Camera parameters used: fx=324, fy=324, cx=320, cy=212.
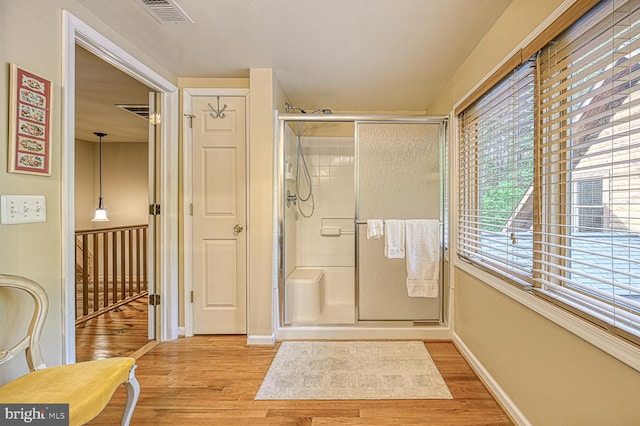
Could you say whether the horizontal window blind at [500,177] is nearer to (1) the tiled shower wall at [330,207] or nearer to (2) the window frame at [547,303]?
(2) the window frame at [547,303]

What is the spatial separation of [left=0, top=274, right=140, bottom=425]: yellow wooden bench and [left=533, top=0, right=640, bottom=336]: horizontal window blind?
6.00 ft

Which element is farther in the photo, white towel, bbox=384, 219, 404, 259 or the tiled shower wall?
the tiled shower wall

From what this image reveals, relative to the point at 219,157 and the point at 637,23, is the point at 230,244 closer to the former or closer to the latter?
the point at 219,157

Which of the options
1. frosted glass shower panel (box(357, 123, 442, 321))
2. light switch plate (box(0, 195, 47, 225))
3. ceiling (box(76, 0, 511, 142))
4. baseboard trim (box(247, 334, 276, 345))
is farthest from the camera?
frosted glass shower panel (box(357, 123, 442, 321))

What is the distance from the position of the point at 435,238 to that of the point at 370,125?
1091mm

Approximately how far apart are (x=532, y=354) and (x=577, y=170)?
0.87 metres

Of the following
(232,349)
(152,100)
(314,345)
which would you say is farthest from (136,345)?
(152,100)

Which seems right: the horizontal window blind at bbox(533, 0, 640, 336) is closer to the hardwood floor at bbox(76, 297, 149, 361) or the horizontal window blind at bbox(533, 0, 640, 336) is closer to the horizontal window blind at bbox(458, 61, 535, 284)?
the horizontal window blind at bbox(458, 61, 535, 284)

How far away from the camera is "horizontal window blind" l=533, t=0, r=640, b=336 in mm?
1035

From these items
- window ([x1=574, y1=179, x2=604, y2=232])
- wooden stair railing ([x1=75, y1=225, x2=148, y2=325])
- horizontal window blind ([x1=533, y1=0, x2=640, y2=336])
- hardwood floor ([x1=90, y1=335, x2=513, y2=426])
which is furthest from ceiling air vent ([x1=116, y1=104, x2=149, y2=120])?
window ([x1=574, y1=179, x2=604, y2=232])

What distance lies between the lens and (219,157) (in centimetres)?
279

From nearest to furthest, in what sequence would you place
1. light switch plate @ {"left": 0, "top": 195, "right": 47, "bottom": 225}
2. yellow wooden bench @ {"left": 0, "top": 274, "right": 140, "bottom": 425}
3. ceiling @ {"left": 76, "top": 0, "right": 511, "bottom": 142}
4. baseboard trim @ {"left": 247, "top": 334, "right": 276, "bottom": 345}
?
yellow wooden bench @ {"left": 0, "top": 274, "right": 140, "bottom": 425}
light switch plate @ {"left": 0, "top": 195, "right": 47, "bottom": 225}
ceiling @ {"left": 76, "top": 0, "right": 511, "bottom": 142}
baseboard trim @ {"left": 247, "top": 334, "right": 276, "bottom": 345}

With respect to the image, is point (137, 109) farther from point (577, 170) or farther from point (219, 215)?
point (577, 170)

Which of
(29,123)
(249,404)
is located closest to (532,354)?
(249,404)
